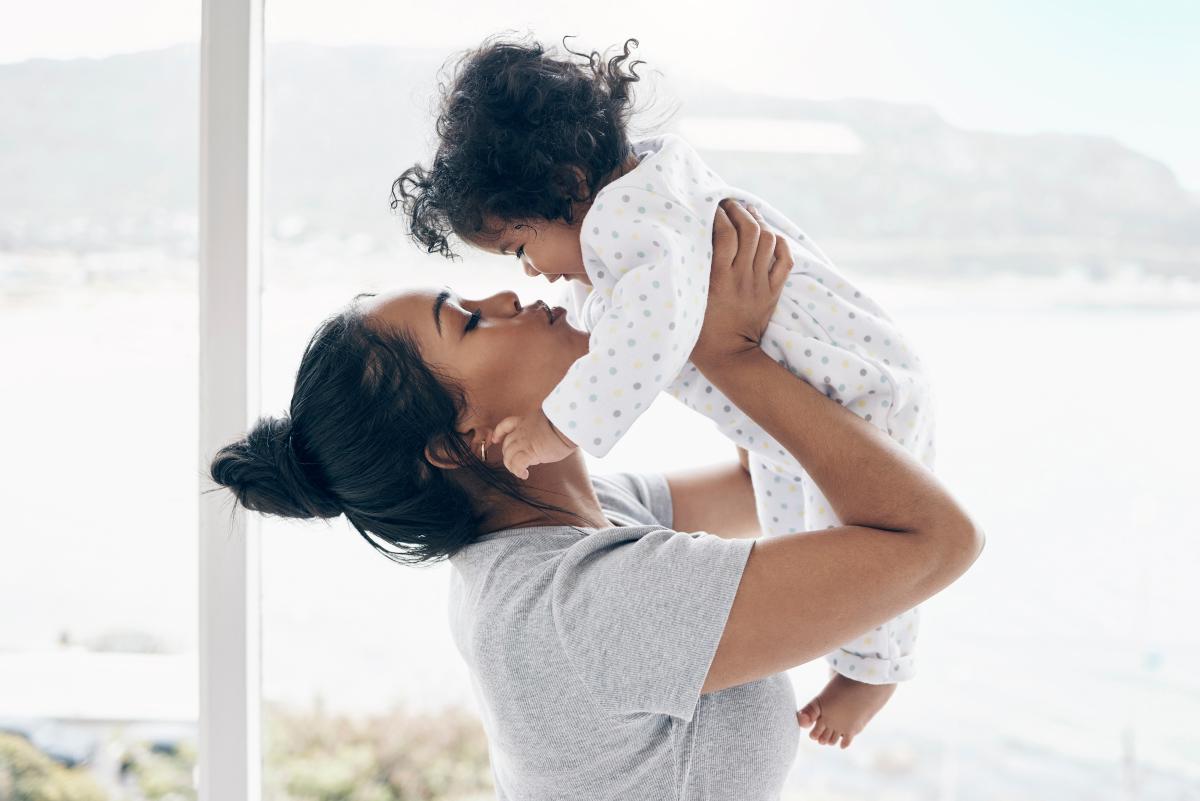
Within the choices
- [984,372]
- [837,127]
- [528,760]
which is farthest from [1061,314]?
[528,760]

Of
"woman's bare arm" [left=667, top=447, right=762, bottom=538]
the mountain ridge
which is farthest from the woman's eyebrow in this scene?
the mountain ridge

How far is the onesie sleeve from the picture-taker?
0.95 metres

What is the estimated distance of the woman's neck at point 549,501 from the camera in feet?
3.59

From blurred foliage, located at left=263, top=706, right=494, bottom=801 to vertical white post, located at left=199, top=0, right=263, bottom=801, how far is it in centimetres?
35

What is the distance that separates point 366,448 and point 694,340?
391 millimetres

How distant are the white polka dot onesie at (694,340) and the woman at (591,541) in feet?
0.16

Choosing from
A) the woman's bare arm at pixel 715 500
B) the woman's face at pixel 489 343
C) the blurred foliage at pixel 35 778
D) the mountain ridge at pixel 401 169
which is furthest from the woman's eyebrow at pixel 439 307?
the blurred foliage at pixel 35 778

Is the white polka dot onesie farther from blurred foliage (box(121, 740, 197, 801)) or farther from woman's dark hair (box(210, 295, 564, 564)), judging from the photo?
blurred foliage (box(121, 740, 197, 801))

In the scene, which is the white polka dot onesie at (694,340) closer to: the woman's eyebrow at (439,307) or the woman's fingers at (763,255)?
the woman's fingers at (763,255)

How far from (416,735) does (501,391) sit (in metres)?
1.28

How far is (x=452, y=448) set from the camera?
106 centimetres

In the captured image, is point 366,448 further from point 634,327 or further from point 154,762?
point 154,762

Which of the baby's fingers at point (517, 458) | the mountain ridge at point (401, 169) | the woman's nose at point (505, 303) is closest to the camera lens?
the baby's fingers at point (517, 458)

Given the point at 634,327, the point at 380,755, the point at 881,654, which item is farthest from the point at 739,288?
the point at 380,755
